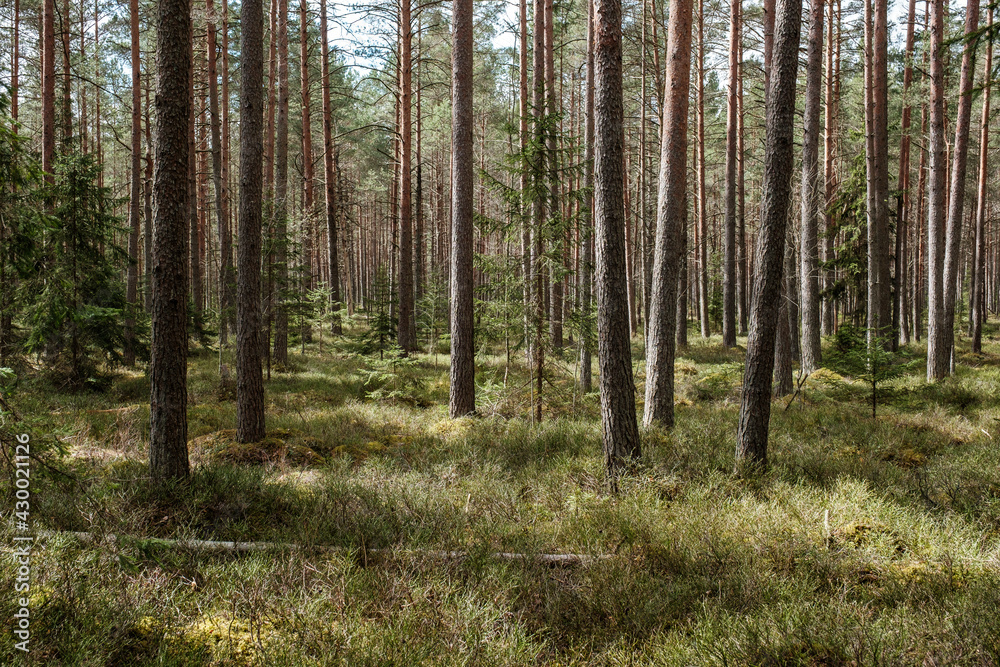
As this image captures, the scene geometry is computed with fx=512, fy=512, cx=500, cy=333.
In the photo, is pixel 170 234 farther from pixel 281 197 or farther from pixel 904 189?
pixel 904 189

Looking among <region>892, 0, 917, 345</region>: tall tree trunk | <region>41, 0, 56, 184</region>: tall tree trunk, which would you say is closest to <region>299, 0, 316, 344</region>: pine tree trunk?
<region>41, 0, 56, 184</region>: tall tree trunk

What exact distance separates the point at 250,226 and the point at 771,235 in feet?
22.4

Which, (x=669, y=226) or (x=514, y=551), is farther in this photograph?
(x=669, y=226)

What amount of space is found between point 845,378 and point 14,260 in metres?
15.8

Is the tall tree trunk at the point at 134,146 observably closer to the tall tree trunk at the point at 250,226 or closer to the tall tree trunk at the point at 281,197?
the tall tree trunk at the point at 281,197

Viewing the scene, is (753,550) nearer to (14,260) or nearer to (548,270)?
(548,270)

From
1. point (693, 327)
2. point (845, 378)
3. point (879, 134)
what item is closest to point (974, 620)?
point (845, 378)

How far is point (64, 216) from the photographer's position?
32.6 ft

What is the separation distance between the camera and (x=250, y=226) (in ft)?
24.0

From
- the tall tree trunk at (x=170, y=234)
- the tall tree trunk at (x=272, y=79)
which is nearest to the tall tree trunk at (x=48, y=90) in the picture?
the tall tree trunk at (x=272, y=79)

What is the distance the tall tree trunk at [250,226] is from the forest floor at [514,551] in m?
0.66

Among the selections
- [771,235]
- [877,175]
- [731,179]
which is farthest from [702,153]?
[771,235]

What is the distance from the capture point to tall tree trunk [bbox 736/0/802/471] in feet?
18.6

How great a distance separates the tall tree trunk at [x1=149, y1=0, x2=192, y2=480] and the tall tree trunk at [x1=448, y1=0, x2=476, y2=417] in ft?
14.4
